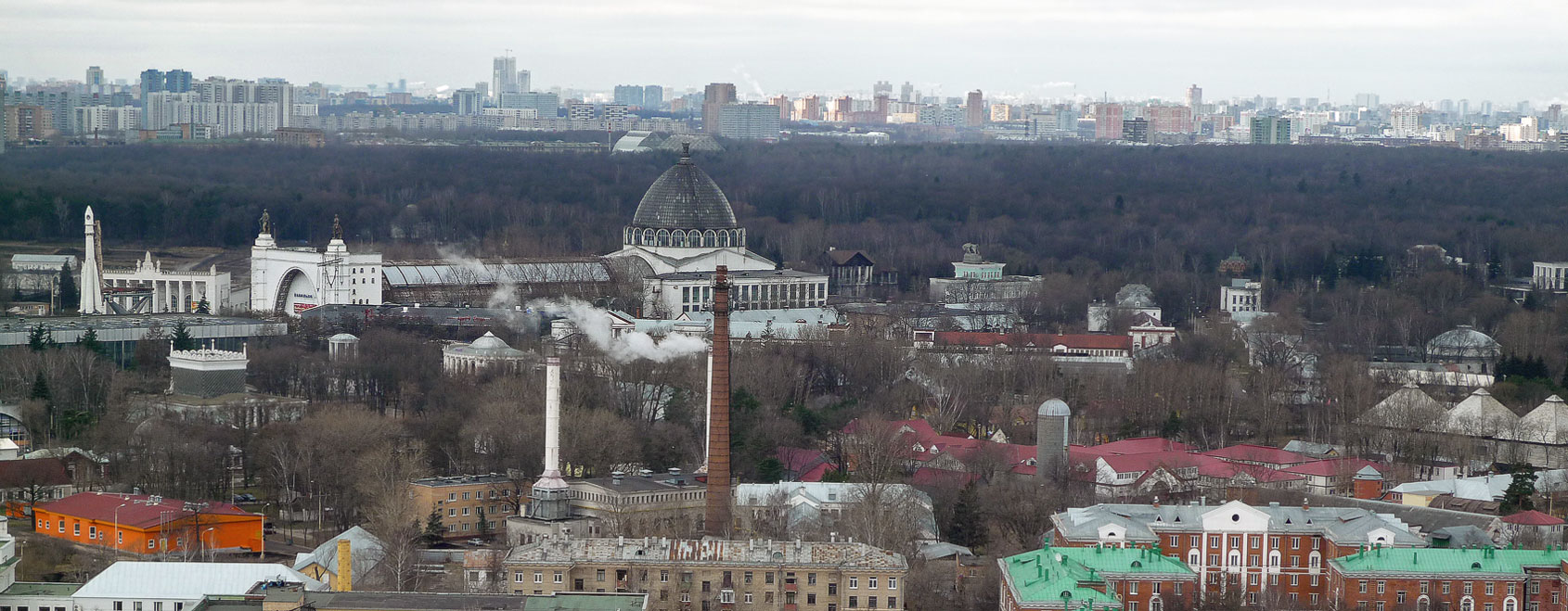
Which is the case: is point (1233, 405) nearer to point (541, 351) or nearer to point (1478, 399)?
point (1478, 399)

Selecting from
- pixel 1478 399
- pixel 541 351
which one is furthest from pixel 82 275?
pixel 1478 399

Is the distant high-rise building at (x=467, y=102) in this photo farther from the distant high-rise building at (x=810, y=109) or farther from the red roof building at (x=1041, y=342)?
the red roof building at (x=1041, y=342)

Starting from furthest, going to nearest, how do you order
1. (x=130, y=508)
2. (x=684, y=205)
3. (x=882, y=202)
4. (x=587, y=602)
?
(x=882, y=202)
(x=684, y=205)
(x=130, y=508)
(x=587, y=602)

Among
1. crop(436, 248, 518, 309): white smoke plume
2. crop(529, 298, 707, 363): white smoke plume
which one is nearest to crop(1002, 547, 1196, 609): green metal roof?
crop(529, 298, 707, 363): white smoke plume

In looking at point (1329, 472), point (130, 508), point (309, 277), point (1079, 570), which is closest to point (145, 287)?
point (309, 277)

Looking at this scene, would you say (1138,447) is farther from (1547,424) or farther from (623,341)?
(623,341)

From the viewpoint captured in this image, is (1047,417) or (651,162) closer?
(1047,417)
